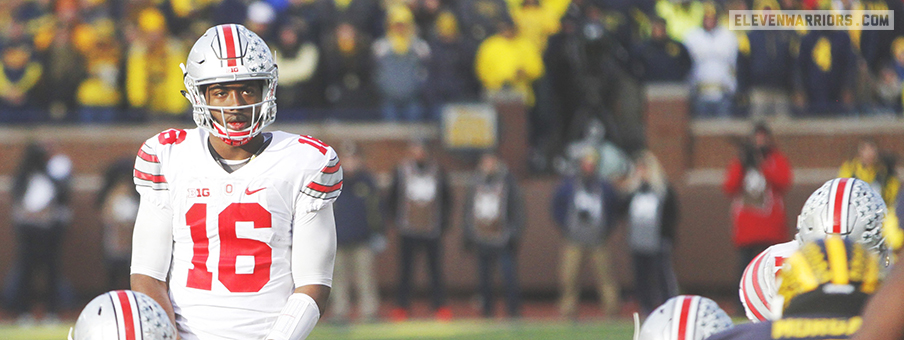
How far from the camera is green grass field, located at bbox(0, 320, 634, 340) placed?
11070mm

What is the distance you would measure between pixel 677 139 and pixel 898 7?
293 centimetres

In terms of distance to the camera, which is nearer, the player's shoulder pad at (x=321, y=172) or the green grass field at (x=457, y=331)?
the player's shoulder pad at (x=321, y=172)

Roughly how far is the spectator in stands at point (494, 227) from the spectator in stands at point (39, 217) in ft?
14.8

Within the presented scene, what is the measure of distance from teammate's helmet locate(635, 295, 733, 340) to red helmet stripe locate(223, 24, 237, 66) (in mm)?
1691

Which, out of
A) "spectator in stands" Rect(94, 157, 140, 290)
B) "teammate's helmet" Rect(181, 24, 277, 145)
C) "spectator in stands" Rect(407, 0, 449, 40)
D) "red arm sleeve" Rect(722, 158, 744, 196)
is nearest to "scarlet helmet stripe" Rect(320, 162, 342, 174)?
"teammate's helmet" Rect(181, 24, 277, 145)

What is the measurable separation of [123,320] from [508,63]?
10590 mm

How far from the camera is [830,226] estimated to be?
4324 mm

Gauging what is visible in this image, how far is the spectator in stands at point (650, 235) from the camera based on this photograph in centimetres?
1247

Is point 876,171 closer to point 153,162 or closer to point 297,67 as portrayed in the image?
point 297,67

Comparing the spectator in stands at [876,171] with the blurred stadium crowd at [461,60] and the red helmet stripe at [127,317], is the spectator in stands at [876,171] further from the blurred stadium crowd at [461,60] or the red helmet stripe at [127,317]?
the red helmet stripe at [127,317]

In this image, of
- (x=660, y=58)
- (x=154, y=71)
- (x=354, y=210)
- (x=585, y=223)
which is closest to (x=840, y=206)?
(x=585, y=223)

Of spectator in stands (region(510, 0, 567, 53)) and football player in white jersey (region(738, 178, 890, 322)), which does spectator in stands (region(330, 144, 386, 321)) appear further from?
football player in white jersey (region(738, 178, 890, 322))

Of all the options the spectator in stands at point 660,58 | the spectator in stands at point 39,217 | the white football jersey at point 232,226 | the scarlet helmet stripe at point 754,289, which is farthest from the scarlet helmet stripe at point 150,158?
the spectator in stands at point 660,58

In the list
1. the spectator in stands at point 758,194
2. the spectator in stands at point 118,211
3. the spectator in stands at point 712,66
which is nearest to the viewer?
the spectator in stands at point 758,194
